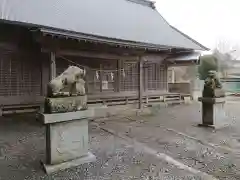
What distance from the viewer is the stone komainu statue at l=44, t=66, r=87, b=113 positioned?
3.96m

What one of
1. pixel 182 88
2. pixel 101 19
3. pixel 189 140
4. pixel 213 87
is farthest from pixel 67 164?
pixel 182 88

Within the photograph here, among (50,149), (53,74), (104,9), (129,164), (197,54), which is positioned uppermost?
(104,9)

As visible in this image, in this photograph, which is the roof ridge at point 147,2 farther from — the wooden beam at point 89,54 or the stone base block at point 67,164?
the stone base block at point 67,164

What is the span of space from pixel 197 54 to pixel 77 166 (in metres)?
9.28

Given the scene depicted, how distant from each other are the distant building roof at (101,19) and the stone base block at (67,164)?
434cm

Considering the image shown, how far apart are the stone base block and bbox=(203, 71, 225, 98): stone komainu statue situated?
4.63 metres

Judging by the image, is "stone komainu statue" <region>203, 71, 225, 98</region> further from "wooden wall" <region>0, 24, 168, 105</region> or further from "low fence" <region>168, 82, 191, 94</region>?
"low fence" <region>168, 82, 191, 94</region>

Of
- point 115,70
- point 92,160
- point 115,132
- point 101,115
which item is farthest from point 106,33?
point 92,160

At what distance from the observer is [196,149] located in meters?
5.17

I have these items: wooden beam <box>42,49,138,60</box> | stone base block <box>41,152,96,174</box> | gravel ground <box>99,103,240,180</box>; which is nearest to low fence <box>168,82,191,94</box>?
wooden beam <box>42,49,138,60</box>

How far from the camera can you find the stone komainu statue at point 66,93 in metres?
3.96

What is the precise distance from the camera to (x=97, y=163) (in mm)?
4328

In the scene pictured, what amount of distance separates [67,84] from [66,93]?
0.64 feet

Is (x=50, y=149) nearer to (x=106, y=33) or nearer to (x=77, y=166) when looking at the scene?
(x=77, y=166)
